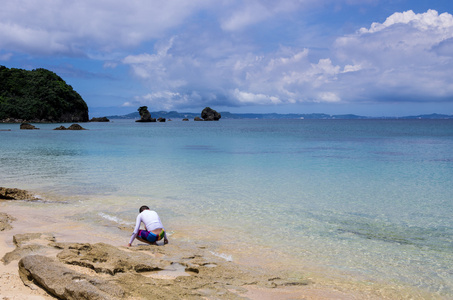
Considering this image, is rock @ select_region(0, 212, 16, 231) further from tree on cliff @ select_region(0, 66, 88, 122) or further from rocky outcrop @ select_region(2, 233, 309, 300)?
tree on cliff @ select_region(0, 66, 88, 122)

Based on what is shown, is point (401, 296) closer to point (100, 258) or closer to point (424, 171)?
point (100, 258)

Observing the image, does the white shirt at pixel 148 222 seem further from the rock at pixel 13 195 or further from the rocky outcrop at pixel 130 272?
the rock at pixel 13 195

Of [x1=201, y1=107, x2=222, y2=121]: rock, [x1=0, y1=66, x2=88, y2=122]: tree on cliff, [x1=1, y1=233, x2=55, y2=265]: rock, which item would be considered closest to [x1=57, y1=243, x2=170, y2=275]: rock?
[x1=1, y1=233, x2=55, y2=265]: rock

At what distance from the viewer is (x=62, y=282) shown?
495cm

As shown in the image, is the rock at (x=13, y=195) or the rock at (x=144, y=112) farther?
the rock at (x=144, y=112)

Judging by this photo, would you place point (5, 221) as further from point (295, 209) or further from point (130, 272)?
point (295, 209)

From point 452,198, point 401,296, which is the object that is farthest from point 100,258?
point 452,198

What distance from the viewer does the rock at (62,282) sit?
4.62 metres

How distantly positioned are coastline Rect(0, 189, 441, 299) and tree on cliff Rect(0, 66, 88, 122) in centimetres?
12818

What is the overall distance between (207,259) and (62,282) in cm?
311

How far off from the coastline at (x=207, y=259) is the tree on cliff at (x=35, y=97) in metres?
128

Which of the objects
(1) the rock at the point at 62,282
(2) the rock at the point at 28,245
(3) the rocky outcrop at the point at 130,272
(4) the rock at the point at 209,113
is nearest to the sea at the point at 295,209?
(3) the rocky outcrop at the point at 130,272

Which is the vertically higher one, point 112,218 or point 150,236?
point 150,236

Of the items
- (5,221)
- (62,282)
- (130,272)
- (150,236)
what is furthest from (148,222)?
(5,221)
